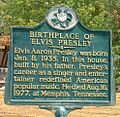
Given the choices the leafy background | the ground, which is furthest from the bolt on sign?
the leafy background

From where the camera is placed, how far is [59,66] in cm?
795

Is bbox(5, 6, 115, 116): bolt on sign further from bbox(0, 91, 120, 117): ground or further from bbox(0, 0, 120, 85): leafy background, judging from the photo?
bbox(0, 0, 120, 85): leafy background

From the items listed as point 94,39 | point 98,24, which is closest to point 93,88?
point 94,39

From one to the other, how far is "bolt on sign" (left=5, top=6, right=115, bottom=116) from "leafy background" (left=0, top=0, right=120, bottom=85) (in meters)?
11.8

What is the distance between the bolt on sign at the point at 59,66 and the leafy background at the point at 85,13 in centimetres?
1178

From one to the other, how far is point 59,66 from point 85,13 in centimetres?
1349

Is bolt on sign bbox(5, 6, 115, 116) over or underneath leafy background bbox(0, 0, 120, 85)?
underneath

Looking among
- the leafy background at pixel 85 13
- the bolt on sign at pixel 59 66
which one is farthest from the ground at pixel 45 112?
the leafy background at pixel 85 13

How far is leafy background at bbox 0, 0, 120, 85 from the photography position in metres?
21.2

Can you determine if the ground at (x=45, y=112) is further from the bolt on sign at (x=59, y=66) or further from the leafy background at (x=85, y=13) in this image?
the leafy background at (x=85, y=13)

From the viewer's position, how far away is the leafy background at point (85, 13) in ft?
69.7

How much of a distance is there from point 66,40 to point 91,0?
1592 centimetres

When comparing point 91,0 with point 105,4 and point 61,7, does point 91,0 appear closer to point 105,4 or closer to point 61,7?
point 105,4

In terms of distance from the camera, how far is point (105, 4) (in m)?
22.6
